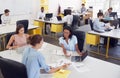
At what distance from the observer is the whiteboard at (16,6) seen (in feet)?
23.5

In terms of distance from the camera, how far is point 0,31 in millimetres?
4637

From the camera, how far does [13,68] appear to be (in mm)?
1796

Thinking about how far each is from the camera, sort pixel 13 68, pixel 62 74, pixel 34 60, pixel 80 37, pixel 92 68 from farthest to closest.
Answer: pixel 80 37 < pixel 92 68 < pixel 62 74 < pixel 34 60 < pixel 13 68

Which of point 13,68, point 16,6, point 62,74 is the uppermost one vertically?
point 16,6

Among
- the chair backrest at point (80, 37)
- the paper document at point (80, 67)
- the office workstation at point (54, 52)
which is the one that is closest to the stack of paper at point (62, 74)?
the office workstation at point (54, 52)

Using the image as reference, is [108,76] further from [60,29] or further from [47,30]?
[47,30]

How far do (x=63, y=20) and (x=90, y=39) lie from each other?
7.15 feet

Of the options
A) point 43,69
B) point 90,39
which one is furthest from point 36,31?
point 43,69

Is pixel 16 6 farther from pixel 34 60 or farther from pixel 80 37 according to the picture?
pixel 34 60

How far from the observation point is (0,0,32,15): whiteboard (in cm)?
718

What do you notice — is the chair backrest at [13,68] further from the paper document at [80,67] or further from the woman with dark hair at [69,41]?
the woman with dark hair at [69,41]

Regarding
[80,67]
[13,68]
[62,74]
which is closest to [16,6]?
[80,67]

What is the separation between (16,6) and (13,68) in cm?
635

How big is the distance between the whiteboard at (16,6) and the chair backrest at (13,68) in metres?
5.67
